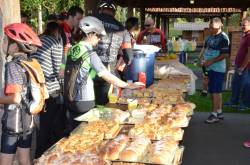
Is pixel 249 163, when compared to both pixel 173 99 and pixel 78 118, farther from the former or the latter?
pixel 78 118

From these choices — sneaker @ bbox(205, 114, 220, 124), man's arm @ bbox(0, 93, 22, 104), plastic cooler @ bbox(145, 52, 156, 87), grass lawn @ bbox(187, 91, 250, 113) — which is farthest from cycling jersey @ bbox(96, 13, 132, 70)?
grass lawn @ bbox(187, 91, 250, 113)

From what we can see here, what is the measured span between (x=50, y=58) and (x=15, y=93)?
57.2 inches

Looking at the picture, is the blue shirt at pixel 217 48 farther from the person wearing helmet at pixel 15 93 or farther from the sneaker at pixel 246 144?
the person wearing helmet at pixel 15 93

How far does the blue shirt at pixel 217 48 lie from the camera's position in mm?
6859

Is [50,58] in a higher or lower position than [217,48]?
lower

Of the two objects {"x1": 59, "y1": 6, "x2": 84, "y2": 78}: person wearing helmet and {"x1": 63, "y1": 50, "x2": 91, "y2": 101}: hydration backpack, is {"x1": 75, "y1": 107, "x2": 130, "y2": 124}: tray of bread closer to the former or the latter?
{"x1": 63, "y1": 50, "x2": 91, "y2": 101}: hydration backpack

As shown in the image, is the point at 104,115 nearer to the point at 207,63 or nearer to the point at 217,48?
the point at 207,63

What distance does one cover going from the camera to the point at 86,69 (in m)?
3.88

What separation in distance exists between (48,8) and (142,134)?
23646 millimetres

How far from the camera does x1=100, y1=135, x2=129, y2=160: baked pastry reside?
3.10m

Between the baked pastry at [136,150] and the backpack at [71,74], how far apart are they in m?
0.89

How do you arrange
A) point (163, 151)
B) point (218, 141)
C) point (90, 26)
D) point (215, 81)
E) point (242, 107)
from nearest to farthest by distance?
point (163, 151)
point (90, 26)
point (218, 141)
point (215, 81)
point (242, 107)

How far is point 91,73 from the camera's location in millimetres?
3949

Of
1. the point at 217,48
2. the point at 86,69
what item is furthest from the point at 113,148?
the point at 217,48
